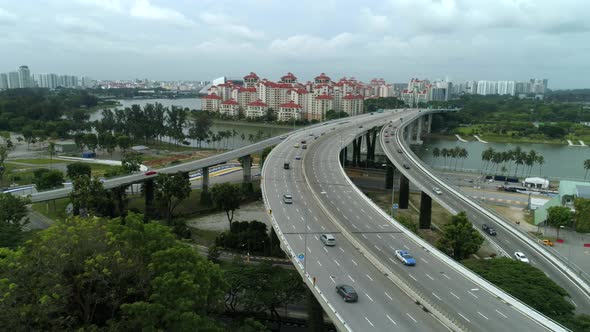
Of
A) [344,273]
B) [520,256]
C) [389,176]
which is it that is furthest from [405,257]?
[389,176]

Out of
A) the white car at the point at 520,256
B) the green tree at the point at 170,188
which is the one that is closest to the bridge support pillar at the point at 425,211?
the white car at the point at 520,256

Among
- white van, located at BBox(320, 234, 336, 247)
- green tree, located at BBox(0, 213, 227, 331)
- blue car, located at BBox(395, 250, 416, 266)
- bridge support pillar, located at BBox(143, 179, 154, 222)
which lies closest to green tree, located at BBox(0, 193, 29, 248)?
green tree, located at BBox(0, 213, 227, 331)

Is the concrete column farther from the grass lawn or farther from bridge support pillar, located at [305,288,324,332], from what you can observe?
the grass lawn

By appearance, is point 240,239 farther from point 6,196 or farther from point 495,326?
point 495,326

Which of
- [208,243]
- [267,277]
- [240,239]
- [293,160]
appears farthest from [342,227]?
[293,160]

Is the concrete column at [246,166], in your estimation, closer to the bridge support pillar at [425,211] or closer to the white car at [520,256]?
the bridge support pillar at [425,211]
